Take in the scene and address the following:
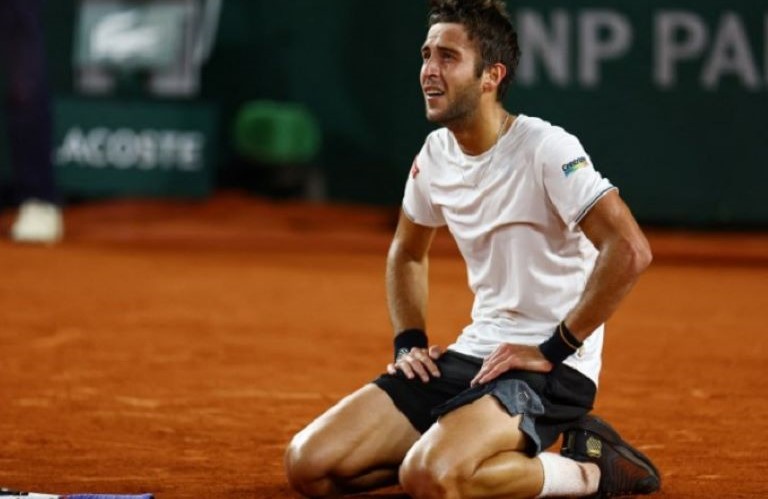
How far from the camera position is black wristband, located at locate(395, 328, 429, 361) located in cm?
468

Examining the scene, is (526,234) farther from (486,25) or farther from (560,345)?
(486,25)

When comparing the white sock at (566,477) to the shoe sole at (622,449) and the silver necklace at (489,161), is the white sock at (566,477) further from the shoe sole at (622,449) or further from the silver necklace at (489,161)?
the silver necklace at (489,161)

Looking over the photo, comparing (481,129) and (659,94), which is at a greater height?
(481,129)

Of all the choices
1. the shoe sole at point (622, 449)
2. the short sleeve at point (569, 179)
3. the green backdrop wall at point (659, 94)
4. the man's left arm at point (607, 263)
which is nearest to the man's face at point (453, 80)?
the short sleeve at point (569, 179)

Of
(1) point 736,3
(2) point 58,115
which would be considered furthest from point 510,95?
(2) point 58,115

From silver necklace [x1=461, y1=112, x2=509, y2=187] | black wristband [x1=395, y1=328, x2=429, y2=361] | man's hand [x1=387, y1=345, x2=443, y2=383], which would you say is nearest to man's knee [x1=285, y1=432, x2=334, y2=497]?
man's hand [x1=387, y1=345, x2=443, y2=383]

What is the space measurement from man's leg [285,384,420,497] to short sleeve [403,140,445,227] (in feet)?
1.77

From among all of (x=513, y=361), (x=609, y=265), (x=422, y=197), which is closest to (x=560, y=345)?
(x=513, y=361)

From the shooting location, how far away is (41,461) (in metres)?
4.73

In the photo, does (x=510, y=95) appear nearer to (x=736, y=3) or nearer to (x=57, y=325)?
(x=736, y=3)

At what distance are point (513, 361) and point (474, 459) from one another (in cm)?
31

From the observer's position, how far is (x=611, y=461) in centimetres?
434

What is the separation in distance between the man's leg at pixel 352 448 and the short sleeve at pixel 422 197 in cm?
54

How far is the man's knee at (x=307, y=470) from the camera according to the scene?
4.30m
